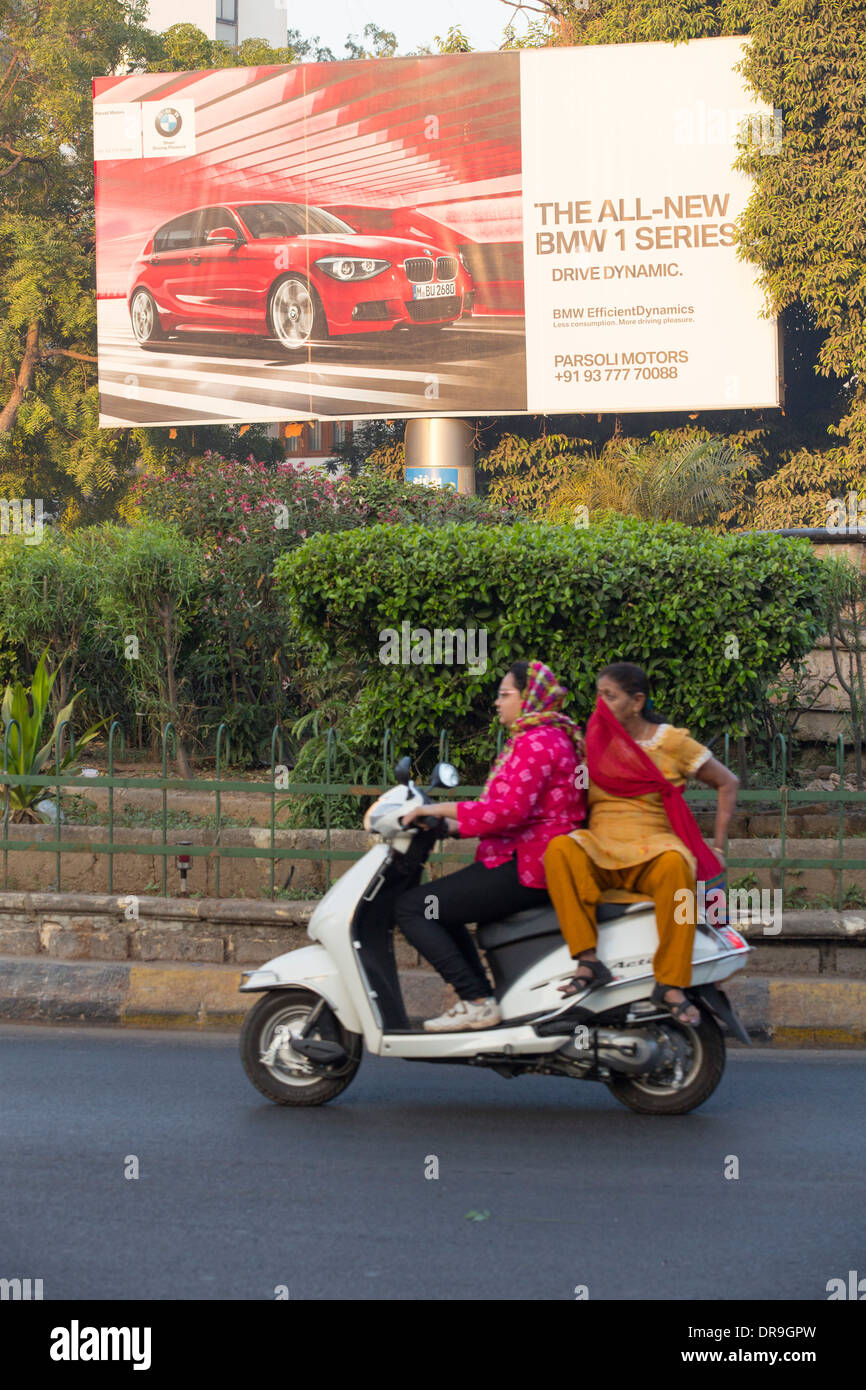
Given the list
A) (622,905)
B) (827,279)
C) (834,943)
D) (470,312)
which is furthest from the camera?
(470,312)

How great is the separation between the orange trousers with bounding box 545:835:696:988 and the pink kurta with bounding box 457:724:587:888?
4.7 inches

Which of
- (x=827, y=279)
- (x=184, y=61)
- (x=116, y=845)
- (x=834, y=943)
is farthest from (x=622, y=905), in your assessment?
(x=184, y=61)

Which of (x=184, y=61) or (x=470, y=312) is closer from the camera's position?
(x=470, y=312)

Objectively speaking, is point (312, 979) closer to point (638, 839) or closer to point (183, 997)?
point (638, 839)

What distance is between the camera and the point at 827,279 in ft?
74.6

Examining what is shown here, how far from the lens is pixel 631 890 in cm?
491

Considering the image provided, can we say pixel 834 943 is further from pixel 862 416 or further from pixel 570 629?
pixel 862 416

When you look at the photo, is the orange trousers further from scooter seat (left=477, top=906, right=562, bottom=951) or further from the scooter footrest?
the scooter footrest

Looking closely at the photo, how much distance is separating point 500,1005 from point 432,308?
2105cm

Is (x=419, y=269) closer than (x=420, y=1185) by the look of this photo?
No

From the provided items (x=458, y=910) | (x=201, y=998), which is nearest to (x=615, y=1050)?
(x=458, y=910)

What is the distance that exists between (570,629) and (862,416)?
19.1m

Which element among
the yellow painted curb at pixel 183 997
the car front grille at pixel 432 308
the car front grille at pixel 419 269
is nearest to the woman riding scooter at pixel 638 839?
the yellow painted curb at pixel 183 997

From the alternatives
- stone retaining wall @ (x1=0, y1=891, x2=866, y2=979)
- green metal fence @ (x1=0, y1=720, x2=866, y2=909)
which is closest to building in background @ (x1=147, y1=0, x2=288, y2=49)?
green metal fence @ (x1=0, y1=720, x2=866, y2=909)
